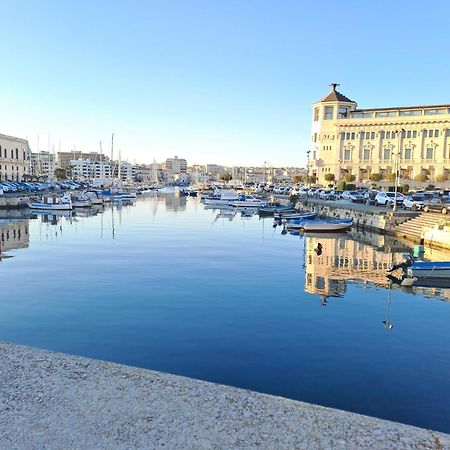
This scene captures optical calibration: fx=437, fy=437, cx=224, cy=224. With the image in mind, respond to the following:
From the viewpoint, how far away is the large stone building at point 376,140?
3991 inches

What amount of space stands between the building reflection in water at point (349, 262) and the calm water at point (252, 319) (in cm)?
13

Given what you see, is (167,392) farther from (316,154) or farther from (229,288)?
(316,154)

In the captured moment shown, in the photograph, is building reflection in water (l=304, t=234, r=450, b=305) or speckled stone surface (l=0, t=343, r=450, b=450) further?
building reflection in water (l=304, t=234, r=450, b=305)

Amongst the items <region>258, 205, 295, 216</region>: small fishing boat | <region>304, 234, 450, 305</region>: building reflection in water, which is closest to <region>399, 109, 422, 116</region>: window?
<region>258, 205, 295, 216</region>: small fishing boat

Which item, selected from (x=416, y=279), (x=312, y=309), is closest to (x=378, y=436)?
(x=312, y=309)

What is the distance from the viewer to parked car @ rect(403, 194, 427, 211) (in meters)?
43.8

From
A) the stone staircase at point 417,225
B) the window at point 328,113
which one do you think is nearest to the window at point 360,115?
the window at point 328,113

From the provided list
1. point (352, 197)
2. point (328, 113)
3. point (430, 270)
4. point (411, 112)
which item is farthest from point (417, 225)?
point (328, 113)

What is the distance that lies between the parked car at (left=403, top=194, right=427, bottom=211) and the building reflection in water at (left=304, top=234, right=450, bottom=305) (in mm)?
8575

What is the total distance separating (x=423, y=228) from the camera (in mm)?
34438

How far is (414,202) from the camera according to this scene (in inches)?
1813

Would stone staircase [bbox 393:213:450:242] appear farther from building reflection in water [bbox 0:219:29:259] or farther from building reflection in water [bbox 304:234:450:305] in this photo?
building reflection in water [bbox 0:219:29:259]

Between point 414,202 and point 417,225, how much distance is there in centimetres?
1001

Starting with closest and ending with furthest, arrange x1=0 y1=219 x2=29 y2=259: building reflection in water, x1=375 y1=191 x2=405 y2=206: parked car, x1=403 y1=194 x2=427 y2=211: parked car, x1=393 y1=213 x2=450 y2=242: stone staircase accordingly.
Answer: x1=0 y1=219 x2=29 y2=259: building reflection in water
x1=393 y1=213 x2=450 y2=242: stone staircase
x1=403 y1=194 x2=427 y2=211: parked car
x1=375 y1=191 x2=405 y2=206: parked car
